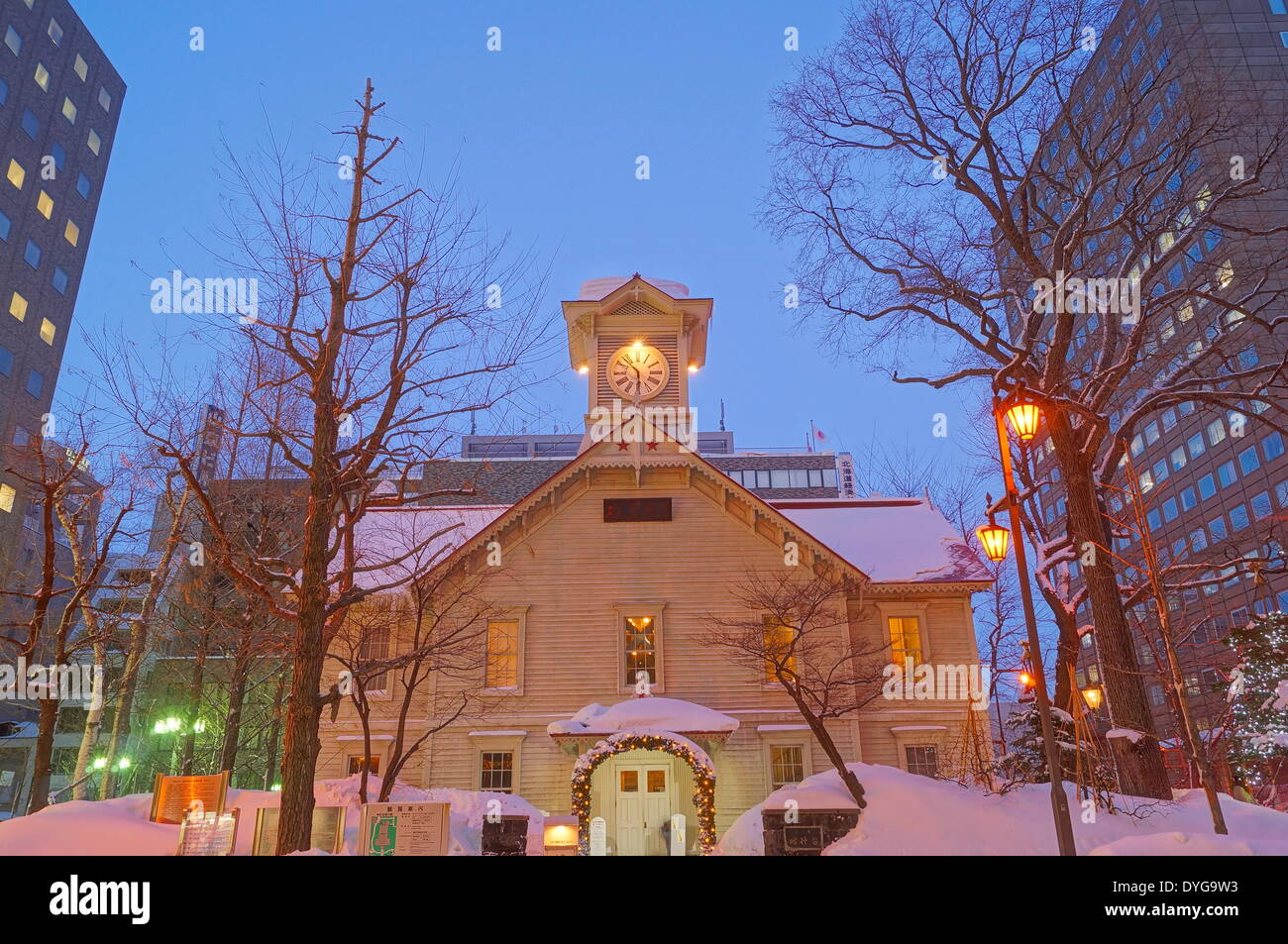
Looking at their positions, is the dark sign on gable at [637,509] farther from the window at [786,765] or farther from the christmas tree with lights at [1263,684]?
the christmas tree with lights at [1263,684]

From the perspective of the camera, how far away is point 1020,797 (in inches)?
569

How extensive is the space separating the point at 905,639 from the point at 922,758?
11.0 feet

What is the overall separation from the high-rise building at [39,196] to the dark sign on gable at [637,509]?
4303cm

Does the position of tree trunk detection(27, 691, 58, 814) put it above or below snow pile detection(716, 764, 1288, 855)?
above

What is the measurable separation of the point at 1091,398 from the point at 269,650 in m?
26.2

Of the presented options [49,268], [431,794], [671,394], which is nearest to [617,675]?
[431,794]

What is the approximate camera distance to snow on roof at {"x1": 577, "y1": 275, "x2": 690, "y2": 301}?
96.2ft

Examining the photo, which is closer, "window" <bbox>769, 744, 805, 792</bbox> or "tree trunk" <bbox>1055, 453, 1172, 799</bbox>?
"tree trunk" <bbox>1055, 453, 1172, 799</bbox>

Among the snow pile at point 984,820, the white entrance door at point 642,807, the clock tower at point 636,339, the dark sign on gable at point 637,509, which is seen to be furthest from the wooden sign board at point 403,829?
the clock tower at point 636,339

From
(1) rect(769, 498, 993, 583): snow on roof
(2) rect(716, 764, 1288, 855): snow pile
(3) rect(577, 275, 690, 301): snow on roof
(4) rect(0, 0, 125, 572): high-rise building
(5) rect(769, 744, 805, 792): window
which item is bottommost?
(2) rect(716, 764, 1288, 855): snow pile

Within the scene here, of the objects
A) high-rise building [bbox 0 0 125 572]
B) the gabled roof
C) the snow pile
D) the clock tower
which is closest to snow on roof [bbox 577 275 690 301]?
the clock tower

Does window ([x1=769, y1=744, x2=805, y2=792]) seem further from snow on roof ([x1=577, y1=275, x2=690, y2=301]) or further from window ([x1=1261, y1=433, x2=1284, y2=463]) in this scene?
window ([x1=1261, y1=433, x2=1284, y2=463])

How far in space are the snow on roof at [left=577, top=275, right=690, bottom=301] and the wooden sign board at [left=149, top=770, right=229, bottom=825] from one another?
20186 mm
